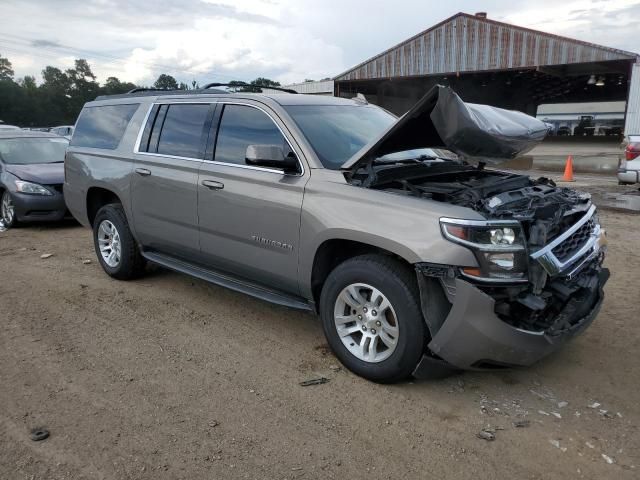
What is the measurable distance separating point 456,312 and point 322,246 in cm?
109

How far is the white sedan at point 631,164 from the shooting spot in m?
11.7

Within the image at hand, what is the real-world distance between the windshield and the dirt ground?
152 cm

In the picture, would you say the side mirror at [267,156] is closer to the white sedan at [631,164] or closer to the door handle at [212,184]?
the door handle at [212,184]

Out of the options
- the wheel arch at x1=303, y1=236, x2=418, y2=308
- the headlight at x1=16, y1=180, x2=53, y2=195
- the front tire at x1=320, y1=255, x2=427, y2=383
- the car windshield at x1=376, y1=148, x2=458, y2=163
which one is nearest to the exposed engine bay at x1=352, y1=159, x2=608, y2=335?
the car windshield at x1=376, y1=148, x2=458, y2=163

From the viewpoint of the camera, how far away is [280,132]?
4133 millimetres

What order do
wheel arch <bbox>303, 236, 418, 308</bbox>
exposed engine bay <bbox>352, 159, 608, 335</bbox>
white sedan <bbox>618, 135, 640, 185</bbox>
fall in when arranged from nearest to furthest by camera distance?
1. exposed engine bay <bbox>352, 159, 608, 335</bbox>
2. wheel arch <bbox>303, 236, 418, 308</bbox>
3. white sedan <bbox>618, 135, 640, 185</bbox>

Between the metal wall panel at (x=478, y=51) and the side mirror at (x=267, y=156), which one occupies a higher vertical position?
the metal wall panel at (x=478, y=51)

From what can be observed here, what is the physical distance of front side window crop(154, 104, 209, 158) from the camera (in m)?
4.73

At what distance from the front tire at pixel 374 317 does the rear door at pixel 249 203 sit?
18.1 inches

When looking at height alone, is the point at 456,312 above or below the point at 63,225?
above

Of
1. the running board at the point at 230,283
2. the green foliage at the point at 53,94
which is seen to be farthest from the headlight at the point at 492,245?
the green foliage at the point at 53,94

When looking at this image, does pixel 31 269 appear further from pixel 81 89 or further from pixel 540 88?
pixel 81 89

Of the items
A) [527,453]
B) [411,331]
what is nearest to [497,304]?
[411,331]

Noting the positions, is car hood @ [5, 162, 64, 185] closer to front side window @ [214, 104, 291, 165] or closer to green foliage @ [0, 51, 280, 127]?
front side window @ [214, 104, 291, 165]
